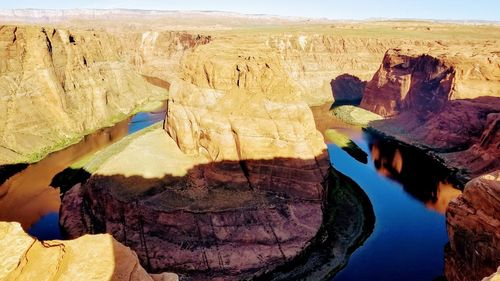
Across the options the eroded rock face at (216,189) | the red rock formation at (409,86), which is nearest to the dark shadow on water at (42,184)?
the eroded rock face at (216,189)

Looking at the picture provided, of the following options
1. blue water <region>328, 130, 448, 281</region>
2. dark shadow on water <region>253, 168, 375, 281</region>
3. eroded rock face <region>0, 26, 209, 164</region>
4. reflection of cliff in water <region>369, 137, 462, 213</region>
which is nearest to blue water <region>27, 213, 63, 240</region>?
eroded rock face <region>0, 26, 209, 164</region>

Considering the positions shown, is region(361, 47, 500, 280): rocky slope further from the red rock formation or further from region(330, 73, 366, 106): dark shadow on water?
region(330, 73, 366, 106): dark shadow on water

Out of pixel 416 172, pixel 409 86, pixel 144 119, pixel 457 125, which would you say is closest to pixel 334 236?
pixel 416 172

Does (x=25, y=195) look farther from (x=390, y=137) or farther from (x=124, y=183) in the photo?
(x=390, y=137)

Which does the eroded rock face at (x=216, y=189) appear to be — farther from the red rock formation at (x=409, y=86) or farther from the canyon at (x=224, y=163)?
the red rock formation at (x=409, y=86)

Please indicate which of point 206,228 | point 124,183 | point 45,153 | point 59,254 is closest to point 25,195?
point 45,153
